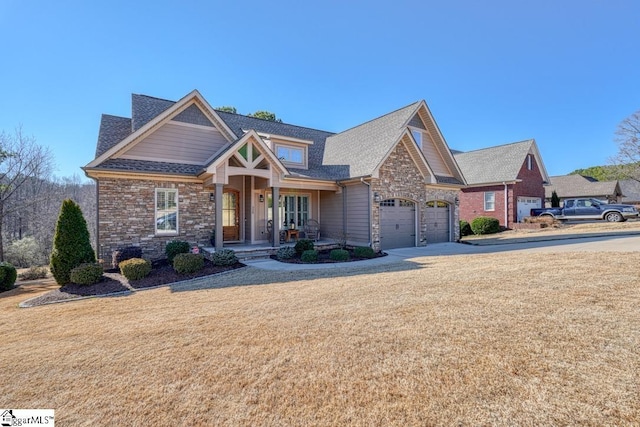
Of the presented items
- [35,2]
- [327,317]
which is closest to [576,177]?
[327,317]

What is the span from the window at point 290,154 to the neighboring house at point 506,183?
1404 cm

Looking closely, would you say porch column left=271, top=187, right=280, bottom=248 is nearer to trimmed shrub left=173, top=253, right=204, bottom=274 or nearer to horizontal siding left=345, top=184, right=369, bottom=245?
trimmed shrub left=173, top=253, right=204, bottom=274

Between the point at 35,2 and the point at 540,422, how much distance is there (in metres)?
15.6

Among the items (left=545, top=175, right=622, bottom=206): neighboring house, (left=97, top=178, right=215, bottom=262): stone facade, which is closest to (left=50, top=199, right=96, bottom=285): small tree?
(left=97, top=178, right=215, bottom=262): stone facade

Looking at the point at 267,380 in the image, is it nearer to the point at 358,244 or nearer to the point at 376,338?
the point at 376,338

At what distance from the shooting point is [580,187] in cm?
3553

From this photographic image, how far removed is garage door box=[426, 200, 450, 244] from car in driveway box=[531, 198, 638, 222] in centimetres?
1251

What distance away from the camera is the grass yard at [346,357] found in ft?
8.93

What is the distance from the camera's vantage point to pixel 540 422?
247 centimetres

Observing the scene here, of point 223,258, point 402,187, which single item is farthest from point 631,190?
point 223,258

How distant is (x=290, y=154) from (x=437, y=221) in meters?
8.99

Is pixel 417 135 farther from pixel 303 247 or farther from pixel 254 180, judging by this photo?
pixel 303 247

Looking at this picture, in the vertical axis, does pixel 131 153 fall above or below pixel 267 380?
above

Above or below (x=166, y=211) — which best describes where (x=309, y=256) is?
below
